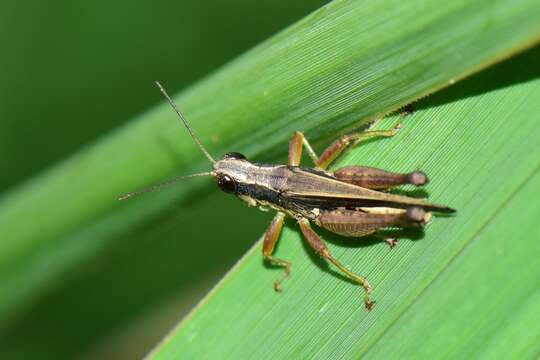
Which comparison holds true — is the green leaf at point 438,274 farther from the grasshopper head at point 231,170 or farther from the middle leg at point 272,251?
the grasshopper head at point 231,170

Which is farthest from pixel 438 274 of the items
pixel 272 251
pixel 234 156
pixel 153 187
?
pixel 153 187

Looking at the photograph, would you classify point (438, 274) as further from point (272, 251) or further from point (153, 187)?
point (153, 187)

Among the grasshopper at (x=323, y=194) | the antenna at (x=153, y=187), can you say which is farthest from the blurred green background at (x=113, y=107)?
the antenna at (x=153, y=187)

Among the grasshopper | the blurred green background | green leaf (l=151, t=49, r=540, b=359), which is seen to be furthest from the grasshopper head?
the blurred green background

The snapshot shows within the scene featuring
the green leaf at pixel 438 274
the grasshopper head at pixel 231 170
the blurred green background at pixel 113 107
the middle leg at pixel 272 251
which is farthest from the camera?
the blurred green background at pixel 113 107

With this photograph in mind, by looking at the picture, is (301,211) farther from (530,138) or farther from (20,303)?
(20,303)

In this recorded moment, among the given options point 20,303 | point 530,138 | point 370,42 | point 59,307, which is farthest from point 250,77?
point 59,307

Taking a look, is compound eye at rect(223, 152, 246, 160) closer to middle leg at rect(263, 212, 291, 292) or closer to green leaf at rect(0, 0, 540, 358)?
green leaf at rect(0, 0, 540, 358)
